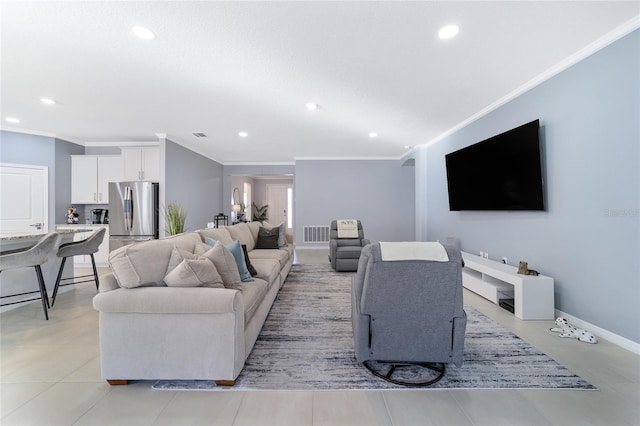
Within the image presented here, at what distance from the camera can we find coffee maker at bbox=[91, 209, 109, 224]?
5473 mm

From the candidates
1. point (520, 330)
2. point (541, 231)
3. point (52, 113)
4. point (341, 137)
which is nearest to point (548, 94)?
point (541, 231)

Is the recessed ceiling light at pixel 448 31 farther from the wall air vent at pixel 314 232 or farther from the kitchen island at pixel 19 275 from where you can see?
the wall air vent at pixel 314 232

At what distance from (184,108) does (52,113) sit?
211 cm

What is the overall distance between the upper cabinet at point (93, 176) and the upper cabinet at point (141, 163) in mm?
206

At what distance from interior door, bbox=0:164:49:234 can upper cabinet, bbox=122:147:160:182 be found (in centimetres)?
135

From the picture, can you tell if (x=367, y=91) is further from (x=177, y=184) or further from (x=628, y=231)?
(x=177, y=184)

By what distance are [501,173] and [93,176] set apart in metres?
7.30

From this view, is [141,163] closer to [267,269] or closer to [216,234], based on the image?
[216,234]

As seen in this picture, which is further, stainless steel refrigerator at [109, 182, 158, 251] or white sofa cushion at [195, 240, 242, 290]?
stainless steel refrigerator at [109, 182, 158, 251]

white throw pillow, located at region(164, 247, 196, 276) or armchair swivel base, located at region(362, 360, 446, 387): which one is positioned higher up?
white throw pillow, located at region(164, 247, 196, 276)

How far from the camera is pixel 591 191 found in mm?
2475

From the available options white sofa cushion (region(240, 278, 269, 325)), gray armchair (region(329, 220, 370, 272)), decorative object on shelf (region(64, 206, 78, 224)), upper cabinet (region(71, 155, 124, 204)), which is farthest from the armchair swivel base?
decorative object on shelf (region(64, 206, 78, 224))

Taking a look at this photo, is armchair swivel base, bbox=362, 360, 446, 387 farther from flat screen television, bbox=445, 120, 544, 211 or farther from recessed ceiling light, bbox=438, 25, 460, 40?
recessed ceiling light, bbox=438, 25, 460, 40

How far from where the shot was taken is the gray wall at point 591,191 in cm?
218
